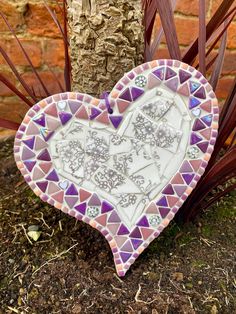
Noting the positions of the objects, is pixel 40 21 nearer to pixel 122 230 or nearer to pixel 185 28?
pixel 185 28

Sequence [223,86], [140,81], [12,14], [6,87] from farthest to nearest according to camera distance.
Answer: [223,86] → [6,87] → [12,14] → [140,81]

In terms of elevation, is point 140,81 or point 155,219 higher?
point 140,81

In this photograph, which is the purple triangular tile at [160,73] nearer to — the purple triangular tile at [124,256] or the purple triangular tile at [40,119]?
the purple triangular tile at [40,119]

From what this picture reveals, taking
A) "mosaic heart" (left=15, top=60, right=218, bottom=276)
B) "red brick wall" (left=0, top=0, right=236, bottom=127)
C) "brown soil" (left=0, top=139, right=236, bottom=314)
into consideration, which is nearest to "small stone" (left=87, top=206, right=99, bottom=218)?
"mosaic heart" (left=15, top=60, right=218, bottom=276)

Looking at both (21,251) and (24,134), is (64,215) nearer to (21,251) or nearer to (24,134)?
(21,251)

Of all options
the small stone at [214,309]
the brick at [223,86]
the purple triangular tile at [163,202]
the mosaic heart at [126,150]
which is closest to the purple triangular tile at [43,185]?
the mosaic heart at [126,150]

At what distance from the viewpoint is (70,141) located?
0.79 metres

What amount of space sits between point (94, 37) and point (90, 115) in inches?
6.1

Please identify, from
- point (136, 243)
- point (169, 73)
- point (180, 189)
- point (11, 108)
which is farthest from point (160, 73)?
point (11, 108)

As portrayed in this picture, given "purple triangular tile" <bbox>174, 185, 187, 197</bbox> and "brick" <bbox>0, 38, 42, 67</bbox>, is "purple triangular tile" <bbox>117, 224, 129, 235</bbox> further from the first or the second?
"brick" <bbox>0, 38, 42, 67</bbox>

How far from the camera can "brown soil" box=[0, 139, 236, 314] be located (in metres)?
0.82

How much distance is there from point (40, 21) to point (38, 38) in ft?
0.18

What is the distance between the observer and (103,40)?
2.67 ft

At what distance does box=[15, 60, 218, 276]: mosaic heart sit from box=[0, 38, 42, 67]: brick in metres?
0.74
